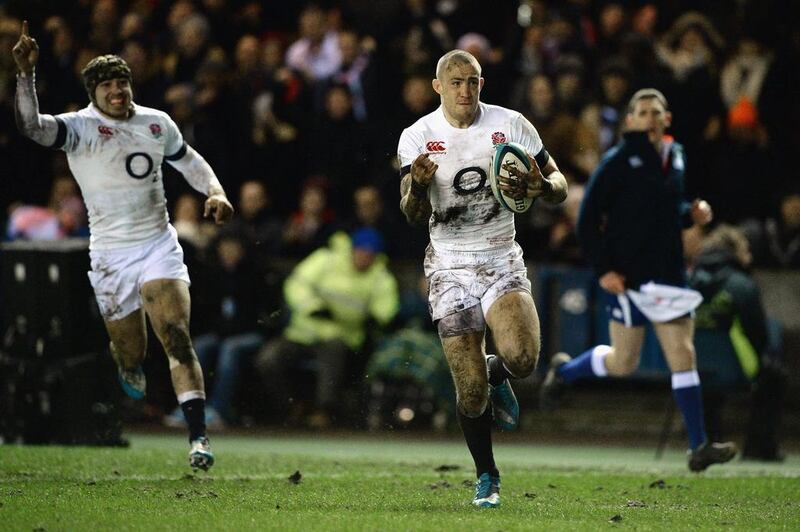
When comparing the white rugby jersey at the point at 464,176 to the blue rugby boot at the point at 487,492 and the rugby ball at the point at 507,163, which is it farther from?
the blue rugby boot at the point at 487,492

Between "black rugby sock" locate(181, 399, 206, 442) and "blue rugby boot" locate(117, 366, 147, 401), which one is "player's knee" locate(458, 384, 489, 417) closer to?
"black rugby sock" locate(181, 399, 206, 442)

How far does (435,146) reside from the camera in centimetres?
913

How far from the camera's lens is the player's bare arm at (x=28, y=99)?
10188mm

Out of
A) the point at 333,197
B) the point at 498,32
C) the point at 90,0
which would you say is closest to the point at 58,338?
the point at 333,197

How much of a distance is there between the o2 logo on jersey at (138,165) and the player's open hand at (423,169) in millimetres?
2798

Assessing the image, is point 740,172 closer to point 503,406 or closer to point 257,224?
point 257,224

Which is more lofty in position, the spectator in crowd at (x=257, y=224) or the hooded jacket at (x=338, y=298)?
the spectator in crowd at (x=257, y=224)

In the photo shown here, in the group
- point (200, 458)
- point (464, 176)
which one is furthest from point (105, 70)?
point (464, 176)

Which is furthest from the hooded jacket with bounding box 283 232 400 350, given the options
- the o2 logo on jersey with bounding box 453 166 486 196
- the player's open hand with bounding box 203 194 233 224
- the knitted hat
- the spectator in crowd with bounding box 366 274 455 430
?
the o2 logo on jersey with bounding box 453 166 486 196

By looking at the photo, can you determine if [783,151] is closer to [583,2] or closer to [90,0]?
[583,2]

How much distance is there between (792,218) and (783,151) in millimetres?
1395

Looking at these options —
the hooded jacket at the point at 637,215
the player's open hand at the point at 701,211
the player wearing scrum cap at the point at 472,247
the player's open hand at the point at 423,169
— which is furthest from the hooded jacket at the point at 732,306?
the player's open hand at the point at 423,169

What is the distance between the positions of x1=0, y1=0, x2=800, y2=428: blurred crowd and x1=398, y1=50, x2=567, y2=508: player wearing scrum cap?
20.3ft

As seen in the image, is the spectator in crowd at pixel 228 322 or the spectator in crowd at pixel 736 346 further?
the spectator in crowd at pixel 228 322
